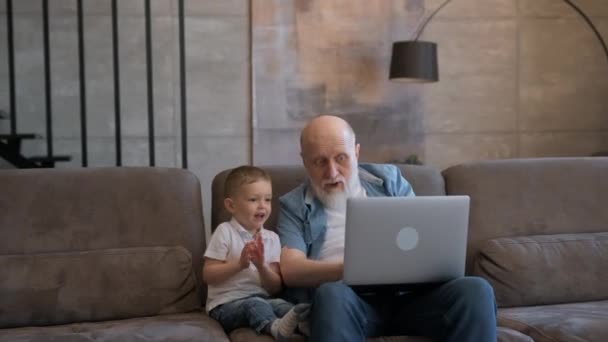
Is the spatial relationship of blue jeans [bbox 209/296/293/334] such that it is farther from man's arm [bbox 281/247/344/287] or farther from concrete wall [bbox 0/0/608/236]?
concrete wall [bbox 0/0/608/236]

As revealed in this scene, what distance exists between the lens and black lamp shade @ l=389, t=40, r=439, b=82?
4.12 metres

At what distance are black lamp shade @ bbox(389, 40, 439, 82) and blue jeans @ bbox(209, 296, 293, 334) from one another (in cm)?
204

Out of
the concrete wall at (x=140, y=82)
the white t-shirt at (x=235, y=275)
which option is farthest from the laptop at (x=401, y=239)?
the concrete wall at (x=140, y=82)

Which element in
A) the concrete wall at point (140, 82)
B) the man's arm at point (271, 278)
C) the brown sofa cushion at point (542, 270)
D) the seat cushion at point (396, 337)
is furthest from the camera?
the concrete wall at point (140, 82)

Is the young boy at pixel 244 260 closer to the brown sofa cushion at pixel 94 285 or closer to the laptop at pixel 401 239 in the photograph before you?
the brown sofa cushion at pixel 94 285

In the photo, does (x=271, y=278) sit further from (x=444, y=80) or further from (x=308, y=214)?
(x=444, y=80)

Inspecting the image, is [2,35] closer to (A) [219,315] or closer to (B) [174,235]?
(B) [174,235]

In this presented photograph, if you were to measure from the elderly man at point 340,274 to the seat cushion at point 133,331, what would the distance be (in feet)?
0.97

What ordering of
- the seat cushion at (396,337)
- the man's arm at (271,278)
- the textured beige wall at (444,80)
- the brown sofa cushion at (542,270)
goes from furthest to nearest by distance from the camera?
the textured beige wall at (444,80)
the brown sofa cushion at (542,270)
the man's arm at (271,278)
the seat cushion at (396,337)

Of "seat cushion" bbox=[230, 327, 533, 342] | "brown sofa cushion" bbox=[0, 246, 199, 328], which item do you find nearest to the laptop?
"seat cushion" bbox=[230, 327, 533, 342]

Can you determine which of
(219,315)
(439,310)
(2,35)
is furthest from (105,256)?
(2,35)

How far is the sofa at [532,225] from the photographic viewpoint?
2605 millimetres

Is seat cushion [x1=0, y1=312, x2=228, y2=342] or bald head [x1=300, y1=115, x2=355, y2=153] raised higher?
bald head [x1=300, y1=115, x2=355, y2=153]

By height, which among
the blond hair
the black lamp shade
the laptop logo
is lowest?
the laptop logo
